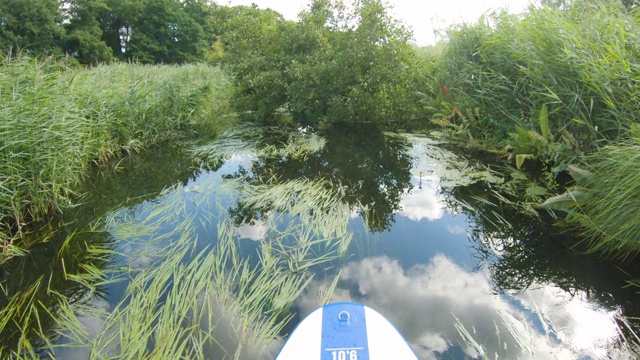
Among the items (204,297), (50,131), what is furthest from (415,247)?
(50,131)

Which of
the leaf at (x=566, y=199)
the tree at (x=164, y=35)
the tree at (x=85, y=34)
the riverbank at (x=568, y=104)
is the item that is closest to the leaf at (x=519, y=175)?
the riverbank at (x=568, y=104)

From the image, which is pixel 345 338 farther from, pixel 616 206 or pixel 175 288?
pixel 616 206

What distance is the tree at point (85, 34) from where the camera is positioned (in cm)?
3061

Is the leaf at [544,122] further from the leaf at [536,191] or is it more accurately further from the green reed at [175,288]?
the green reed at [175,288]

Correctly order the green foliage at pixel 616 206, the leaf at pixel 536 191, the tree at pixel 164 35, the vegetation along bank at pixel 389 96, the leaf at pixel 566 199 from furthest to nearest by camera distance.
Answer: the tree at pixel 164 35, the leaf at pixel 536 191, the vegetation along bank at pixel 389 96, the leaf at pixel 566 199, the green foliage at pixel 616 206

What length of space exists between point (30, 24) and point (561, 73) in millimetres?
33693

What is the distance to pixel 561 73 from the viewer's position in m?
5.09

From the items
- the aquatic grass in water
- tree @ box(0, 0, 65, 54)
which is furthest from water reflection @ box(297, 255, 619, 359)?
tree @ box(0, 0, 65, 54)

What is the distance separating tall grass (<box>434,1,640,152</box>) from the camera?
165 inches

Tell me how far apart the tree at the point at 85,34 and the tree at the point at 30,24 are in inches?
75.6

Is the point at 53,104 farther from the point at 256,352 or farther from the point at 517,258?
the point at 517,258

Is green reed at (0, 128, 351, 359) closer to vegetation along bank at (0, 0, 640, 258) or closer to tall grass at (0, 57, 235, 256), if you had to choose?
tall grass at (0, 57, 235, 256)

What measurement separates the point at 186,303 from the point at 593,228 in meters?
3.67

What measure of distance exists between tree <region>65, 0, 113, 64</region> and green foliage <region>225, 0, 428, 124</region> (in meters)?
25.8
